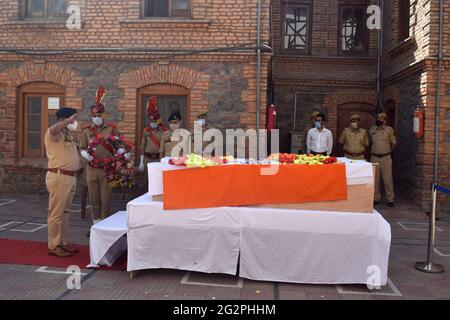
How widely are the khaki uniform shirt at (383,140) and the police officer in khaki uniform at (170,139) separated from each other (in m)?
4.55

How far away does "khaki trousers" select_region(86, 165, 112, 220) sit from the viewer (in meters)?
6.93

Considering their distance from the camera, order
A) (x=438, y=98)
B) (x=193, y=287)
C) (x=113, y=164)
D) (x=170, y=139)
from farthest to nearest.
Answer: (x=438, y=98), (x=170, y=139), (x=113, y=164), (x=193, y=287)

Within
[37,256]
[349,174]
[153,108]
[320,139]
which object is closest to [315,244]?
[349,174]

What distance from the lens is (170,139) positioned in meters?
8.21

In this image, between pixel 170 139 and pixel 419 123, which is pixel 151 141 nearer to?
pixel 170 139

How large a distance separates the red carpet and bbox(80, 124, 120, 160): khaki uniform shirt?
143 cm

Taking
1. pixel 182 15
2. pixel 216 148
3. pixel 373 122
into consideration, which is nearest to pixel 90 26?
pixel 182 15

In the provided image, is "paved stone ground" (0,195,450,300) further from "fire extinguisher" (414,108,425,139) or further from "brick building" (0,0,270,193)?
"brick building" (0,0,270,193)

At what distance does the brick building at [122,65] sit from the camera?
31.1 feet

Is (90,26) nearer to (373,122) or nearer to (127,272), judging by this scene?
(127,272)

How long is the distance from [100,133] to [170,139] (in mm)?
1484

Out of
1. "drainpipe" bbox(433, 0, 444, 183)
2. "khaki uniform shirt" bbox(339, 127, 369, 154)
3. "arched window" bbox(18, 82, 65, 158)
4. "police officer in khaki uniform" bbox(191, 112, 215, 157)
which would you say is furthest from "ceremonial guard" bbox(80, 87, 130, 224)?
"drainpipe" bbox(433, 0, 444, 183)

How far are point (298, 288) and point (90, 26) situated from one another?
24.7ft

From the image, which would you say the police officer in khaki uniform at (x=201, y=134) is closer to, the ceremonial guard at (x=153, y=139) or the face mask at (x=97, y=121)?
the ceremonial guard at (x=153, y=139)
